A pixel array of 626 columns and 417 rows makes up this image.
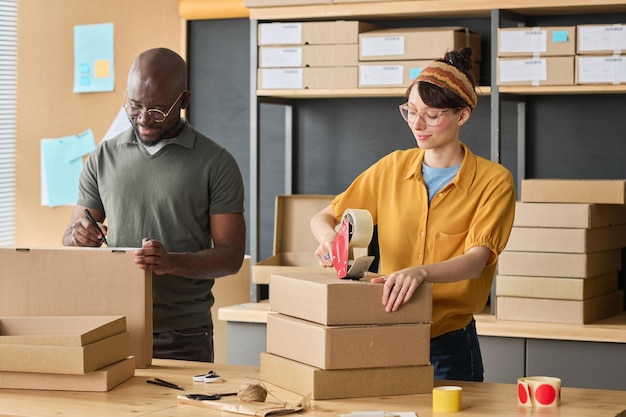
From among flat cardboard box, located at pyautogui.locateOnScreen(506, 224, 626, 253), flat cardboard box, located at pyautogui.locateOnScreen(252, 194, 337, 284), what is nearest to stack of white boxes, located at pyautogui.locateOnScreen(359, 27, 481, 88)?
flat cardboard box, located at pyautogui.locateOnScreen(252, 194, 337, 284)

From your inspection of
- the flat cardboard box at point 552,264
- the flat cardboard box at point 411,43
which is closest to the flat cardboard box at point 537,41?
the flat cardboard box at point 411,43

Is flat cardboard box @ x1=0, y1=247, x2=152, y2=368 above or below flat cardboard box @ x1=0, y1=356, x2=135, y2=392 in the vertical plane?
above

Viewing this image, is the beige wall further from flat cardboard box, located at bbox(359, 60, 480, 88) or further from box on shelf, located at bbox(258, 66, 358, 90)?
flat cardboard box, located at bbox(359, 60, 480, 88)

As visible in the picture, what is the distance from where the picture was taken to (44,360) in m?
2.20

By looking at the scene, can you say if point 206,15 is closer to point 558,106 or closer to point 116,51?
point 116,51

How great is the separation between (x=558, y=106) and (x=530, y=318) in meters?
0.91

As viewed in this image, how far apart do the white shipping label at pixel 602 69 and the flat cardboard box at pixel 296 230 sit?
3.71 feet

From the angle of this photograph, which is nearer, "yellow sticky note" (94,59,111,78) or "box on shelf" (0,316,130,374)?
"box on shelf" (0,316,130,374)

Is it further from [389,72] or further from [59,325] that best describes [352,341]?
[389,72]

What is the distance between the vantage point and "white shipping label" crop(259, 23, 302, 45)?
3881 mm

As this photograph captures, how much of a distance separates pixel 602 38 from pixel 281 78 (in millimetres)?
1215

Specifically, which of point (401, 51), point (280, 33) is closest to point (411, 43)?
point (401, 51)

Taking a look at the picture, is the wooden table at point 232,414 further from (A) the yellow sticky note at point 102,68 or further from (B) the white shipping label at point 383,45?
(A) the yellow sticky note at point 102,68

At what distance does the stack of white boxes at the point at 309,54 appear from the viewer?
150 inches
